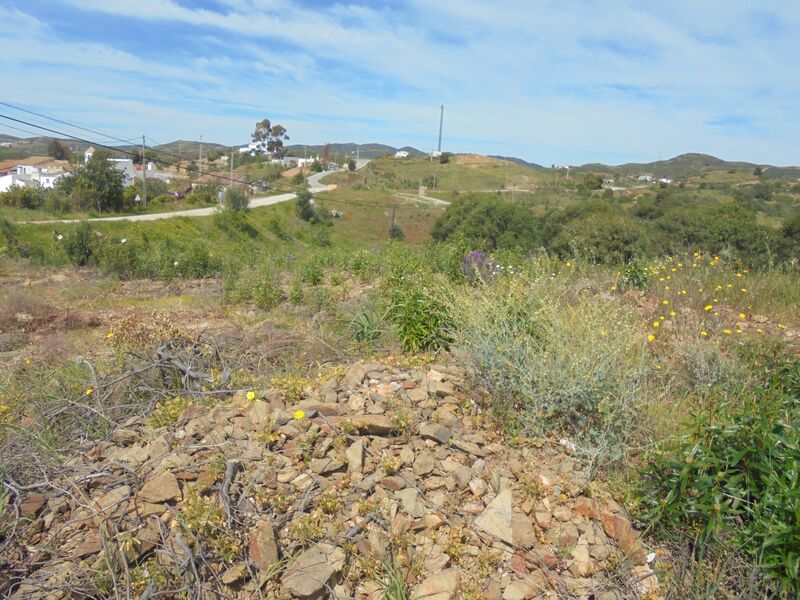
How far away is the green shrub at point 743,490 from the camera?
1889mm

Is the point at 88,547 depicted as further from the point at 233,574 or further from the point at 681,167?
the point at 681,167

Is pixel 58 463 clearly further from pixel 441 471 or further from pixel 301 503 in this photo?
pixel 441 471

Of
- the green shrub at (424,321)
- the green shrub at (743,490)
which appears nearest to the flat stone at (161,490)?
the green shrub at (743,490)

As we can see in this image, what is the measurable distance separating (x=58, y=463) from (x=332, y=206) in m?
39.9

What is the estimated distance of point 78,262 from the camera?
14.3 metres

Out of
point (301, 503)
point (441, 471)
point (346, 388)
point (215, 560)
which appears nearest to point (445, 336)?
point (346, 388)

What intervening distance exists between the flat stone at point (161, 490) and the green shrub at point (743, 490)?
203cm

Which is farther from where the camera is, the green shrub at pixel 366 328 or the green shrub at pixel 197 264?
the green shrub at pixel 197 264

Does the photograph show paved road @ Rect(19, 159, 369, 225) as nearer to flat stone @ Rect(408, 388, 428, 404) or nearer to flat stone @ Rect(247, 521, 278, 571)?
flat stone @ Rect(408, 388, 428, 404)

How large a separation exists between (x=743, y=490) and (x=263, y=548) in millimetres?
1852

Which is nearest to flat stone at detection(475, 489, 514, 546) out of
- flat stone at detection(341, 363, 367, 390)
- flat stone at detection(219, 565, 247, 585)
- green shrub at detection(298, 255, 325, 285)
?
flat stone at detection(219, 565, 247, 585)

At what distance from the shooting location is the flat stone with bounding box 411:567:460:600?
2006mm

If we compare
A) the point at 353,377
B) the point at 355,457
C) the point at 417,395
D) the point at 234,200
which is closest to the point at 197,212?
the point at 234,200

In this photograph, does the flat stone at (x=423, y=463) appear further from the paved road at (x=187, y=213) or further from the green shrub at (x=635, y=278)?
the paved road at (x=187, y=213)
